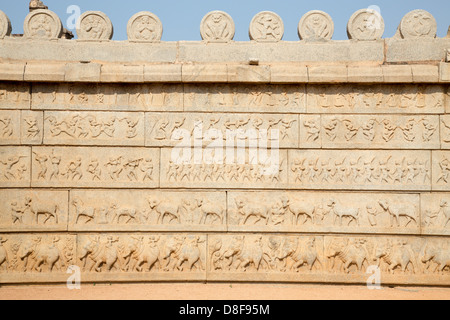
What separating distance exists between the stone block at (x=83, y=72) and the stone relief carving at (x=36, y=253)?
7.93 feet

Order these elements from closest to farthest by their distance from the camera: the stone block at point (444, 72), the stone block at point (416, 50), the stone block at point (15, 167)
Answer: the stone block at point (444, 72) → the stone block at point (15, 167) → the stone block at point (416, 50)

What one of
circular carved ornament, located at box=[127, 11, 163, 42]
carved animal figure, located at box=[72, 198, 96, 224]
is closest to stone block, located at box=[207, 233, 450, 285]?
carved animal figure, located at box=[72, 198, 96, 224]

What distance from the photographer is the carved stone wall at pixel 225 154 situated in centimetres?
829

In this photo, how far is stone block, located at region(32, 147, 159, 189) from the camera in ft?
27.4

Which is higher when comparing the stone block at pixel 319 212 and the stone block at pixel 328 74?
the stone block at pixel 328 74

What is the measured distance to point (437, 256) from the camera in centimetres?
825

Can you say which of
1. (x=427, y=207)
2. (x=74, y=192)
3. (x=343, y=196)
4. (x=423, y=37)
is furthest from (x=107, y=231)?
(x=423, y=37)

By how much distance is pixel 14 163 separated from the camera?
27.4 ft

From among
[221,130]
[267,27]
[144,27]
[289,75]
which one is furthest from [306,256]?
[144,27]

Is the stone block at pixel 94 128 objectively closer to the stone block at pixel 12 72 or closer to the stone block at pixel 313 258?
the stone block at pixel 12 72

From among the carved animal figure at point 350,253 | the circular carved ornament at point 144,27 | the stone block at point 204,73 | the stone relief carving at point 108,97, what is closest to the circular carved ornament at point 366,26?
the stone block at point 204,73

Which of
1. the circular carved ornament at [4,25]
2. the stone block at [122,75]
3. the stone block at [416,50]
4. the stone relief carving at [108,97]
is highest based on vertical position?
the circular carved ornament at [4,25]

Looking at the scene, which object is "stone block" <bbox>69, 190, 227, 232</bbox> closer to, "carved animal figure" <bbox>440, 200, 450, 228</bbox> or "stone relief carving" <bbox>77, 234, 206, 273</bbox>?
"stone relief carving" <bbox>77, 234, 206, 273</bbox>

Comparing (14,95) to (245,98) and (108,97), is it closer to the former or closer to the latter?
(108,97)
